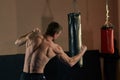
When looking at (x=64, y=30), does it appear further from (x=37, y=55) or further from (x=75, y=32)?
(x=37, y=55)

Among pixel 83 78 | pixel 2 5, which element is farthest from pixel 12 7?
pixel 83 78

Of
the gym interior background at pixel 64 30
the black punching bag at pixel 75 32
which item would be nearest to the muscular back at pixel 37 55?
the black punching bag at pixel 75 32

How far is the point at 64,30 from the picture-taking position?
17.3ft

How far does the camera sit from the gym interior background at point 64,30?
4695 millimetres

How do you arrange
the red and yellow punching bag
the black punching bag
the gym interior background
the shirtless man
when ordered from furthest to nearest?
1. the gym interior background
2. the red and yellow punching bag
3. the black punching bag
4. the shirtless man

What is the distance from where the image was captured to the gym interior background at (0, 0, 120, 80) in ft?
15.4

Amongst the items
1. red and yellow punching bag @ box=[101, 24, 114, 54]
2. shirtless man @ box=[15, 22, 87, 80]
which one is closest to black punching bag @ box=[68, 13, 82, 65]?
shirtless man @ box=[15, 22, 87, 80]

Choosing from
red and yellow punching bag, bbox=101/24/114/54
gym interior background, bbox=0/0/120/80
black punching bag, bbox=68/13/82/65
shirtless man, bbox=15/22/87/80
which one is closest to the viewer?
shirtless man, bbox=15/22/87/80

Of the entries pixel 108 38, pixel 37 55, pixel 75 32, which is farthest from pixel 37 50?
pixel 108 38

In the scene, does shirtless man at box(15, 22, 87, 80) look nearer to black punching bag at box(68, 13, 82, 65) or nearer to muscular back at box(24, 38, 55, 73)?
muscular back at box(24, 38, 55, 73)

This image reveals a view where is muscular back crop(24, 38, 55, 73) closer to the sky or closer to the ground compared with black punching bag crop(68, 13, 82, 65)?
closer to the ground

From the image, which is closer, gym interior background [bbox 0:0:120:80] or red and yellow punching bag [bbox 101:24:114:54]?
red and yellow punching bag [bbox 101:24:114:54]

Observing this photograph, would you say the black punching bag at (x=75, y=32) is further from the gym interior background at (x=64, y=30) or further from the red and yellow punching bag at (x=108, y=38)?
the gym interior background at (x=64, y=30)

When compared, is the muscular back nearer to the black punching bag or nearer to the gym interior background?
the black punching bag
